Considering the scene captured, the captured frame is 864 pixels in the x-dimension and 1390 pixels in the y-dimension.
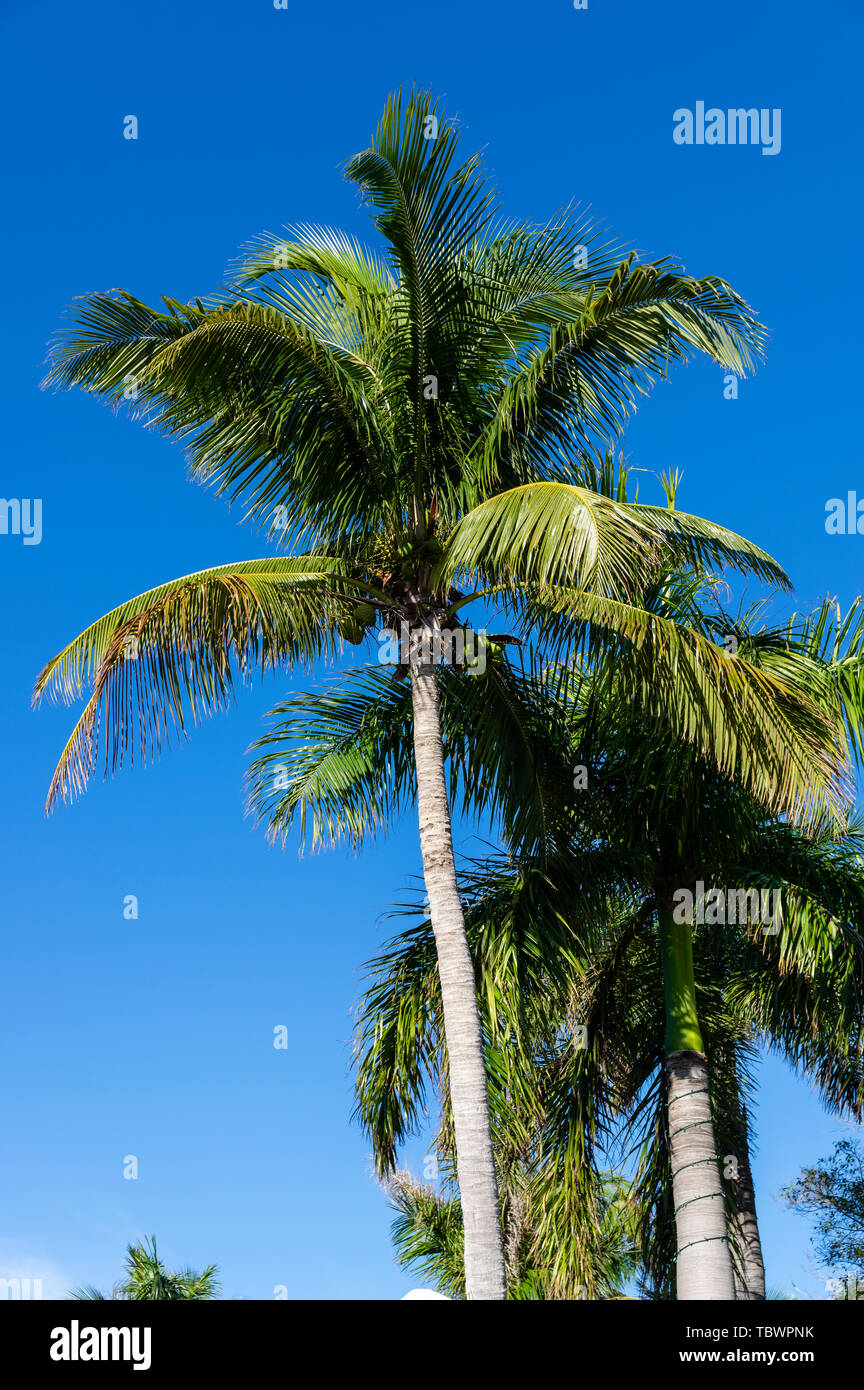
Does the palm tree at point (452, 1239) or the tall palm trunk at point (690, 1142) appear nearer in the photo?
the tall palm trunk at point (690, 1142)

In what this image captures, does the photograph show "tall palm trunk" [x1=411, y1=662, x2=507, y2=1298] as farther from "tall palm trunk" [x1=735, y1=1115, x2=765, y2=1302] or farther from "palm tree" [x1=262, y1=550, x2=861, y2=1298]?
"tall palm trunk" [x1=735, y1=1115, x2=765, y2=1302]

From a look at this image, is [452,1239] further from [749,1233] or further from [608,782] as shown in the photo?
[608,782]

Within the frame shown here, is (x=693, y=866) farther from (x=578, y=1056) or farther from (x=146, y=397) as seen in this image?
(x=146, y=397)

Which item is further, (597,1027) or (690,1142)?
(597,1027)

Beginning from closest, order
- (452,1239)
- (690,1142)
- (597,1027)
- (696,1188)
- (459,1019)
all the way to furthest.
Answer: (459,1019)
(696,1188)
(690,1142)
(597,1027)
(452,1239)

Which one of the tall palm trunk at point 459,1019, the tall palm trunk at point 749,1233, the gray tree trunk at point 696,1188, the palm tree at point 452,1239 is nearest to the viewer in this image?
the tall palm trunk at point 459,1019

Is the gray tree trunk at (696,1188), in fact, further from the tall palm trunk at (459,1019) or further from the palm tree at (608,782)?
the tall palm trunk at (459,1019)

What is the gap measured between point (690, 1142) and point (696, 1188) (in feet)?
1.35

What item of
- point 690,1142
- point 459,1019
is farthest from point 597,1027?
point 459,1019

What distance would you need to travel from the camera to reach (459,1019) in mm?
9789

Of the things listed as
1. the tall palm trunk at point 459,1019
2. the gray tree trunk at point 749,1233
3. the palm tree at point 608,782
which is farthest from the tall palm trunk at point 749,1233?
the tall palm trunk at point 459,1019

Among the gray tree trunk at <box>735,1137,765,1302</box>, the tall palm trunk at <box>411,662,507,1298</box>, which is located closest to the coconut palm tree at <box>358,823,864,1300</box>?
the gray tree trunk at <box>735,1137,765,1302</box>

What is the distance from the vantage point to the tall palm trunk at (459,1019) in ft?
29.2

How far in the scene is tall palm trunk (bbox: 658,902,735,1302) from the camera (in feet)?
37.5
